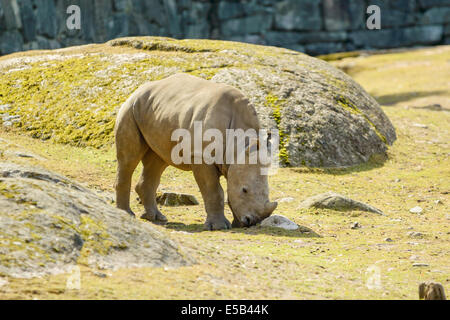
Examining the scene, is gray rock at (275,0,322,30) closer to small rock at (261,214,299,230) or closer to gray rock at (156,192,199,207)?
gray rock at (156,192,199,207)

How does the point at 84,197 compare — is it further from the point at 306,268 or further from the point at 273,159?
the point at 273,159

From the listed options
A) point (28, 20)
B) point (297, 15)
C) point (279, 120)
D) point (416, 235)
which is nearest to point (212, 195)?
point (416, 235)

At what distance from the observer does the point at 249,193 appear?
10.1 metres

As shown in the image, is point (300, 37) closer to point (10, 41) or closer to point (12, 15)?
point (12, 15)

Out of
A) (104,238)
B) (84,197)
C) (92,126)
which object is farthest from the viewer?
(92,126)

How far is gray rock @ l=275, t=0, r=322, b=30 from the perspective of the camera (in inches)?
2111

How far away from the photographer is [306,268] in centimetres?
756

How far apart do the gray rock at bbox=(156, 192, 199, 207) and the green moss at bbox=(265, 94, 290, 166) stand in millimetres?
3577

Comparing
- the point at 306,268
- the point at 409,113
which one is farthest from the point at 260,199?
the point at 409,113

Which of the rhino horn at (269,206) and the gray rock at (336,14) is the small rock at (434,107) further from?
the gray rock at (336,14)

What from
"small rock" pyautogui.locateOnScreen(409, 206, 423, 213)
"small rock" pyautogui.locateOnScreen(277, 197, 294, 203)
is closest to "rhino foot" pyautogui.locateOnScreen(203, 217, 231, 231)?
"small rock" pyautogui.locateOnScreen(277, 197, 294, 203)

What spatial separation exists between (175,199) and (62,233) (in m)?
6.20

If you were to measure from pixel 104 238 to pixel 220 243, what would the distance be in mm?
2423
